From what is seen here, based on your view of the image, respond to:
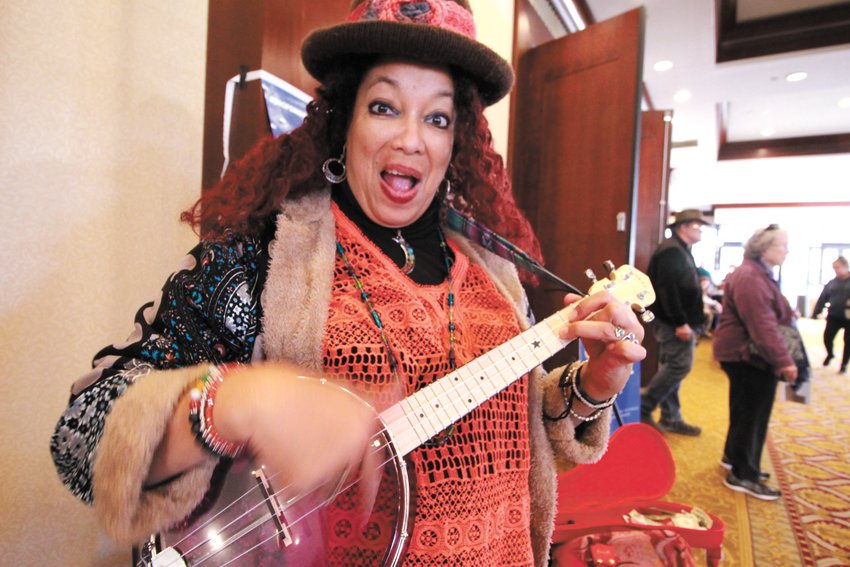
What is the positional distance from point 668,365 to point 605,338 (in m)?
3.31

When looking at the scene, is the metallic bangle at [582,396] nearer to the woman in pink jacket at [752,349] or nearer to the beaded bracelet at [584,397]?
the beaded bracelet at [584,397]

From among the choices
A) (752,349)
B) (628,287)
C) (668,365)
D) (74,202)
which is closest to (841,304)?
(668,365)

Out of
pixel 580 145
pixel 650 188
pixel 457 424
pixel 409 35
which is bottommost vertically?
pixel 457 424

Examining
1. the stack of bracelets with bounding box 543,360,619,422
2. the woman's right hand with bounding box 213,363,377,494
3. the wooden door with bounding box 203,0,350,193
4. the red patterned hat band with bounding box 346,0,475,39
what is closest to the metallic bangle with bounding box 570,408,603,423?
the stack of bracelets with bounding box 543,360,619,422

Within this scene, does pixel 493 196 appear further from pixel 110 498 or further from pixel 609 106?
pixel 609 106

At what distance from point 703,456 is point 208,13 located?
4161 mm

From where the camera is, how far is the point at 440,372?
859 mm

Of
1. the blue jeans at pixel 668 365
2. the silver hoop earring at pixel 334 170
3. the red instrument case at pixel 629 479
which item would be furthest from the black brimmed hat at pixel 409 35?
the blue jeans at pixel 668 365

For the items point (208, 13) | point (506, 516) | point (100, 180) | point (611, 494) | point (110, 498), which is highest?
point (208, 13)

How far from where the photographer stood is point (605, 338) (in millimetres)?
878

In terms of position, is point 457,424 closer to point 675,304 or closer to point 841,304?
point 675,304

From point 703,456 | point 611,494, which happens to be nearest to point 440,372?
point 611,494

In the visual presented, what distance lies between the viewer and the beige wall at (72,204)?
954mm

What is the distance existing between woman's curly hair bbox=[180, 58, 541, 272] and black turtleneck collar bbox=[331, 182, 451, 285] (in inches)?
2.5
